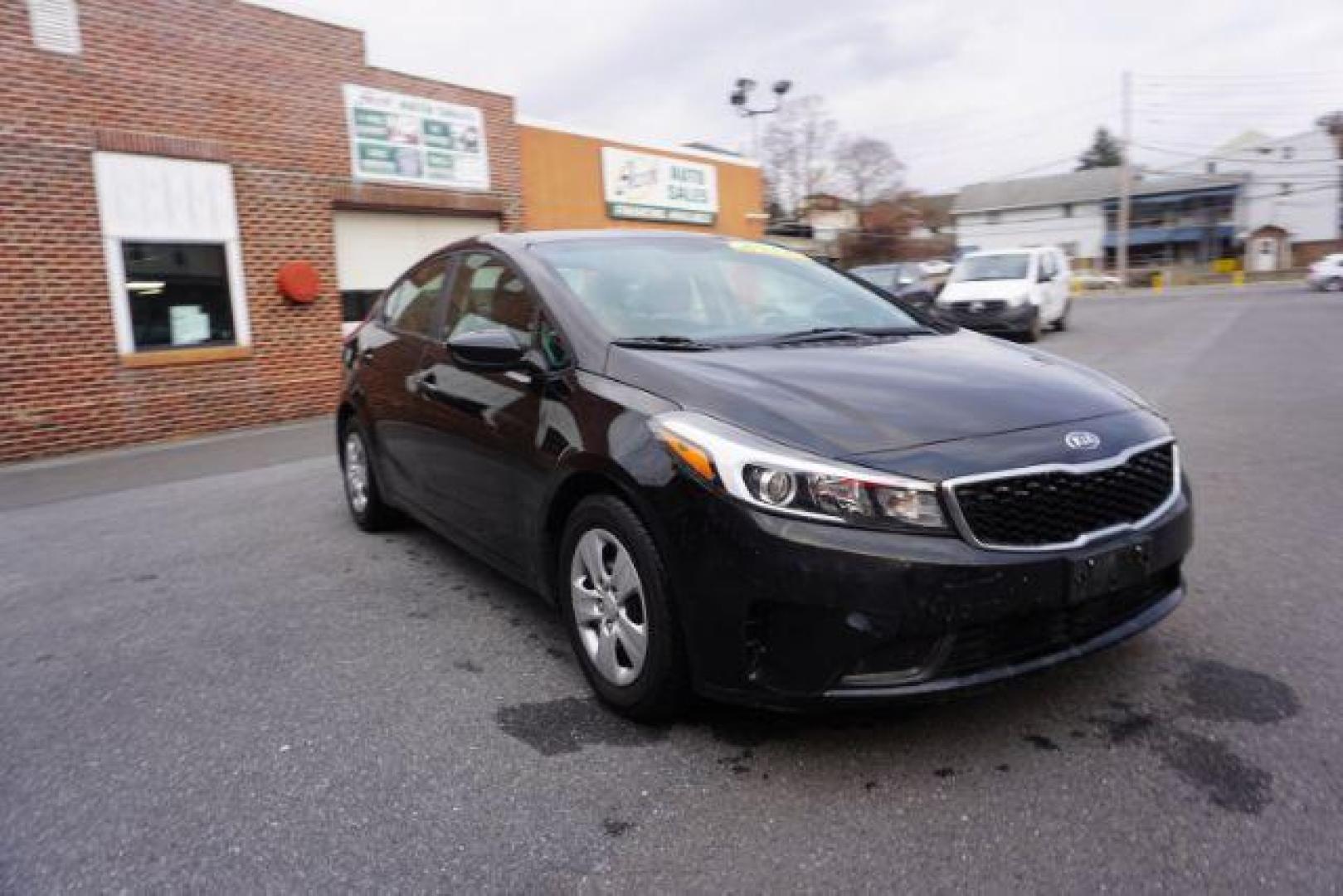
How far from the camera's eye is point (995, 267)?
16.9 m

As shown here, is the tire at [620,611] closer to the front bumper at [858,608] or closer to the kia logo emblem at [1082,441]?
the front bumper at [858,608]

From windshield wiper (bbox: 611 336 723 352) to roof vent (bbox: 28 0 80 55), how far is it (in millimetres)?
9159

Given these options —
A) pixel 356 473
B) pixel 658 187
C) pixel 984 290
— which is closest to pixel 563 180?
pixel 658 187

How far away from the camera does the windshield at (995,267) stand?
16516mm

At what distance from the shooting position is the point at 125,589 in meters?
4.61

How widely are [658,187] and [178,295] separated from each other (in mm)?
9085

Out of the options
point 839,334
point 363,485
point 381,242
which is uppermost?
point 381,242

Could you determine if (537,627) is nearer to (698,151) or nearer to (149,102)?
(149,102)

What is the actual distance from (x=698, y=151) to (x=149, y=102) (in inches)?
415

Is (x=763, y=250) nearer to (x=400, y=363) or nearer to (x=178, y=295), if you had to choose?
(x=400, y=363)

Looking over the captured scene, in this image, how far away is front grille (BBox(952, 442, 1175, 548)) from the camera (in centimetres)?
241

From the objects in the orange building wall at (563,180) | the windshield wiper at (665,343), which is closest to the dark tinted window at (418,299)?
the windshield wiper at (665,343)

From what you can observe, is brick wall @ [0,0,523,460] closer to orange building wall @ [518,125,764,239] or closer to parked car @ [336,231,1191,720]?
orange building wall @ [518,125,764,239]

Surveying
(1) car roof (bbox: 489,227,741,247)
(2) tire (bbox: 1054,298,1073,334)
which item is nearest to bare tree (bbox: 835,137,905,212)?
(2) tire (bbox: 1054,298,1073,334)
